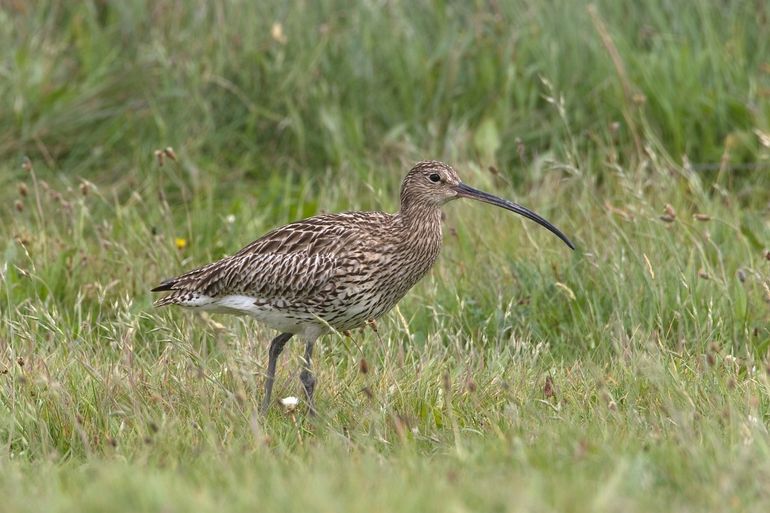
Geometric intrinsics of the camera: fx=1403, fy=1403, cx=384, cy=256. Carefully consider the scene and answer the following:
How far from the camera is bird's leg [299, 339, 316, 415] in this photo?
6.09 metres

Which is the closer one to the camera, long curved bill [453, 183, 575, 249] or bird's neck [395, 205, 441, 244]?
bird's neck [395, 205, 441, 244]

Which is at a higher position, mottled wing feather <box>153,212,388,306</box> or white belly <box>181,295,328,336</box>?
mottled wing feather <box>153,212,388,306</box>

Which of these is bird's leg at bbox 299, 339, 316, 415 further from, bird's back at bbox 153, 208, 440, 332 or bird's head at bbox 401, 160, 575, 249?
bird's head at bbox 401, 160, 575, 249

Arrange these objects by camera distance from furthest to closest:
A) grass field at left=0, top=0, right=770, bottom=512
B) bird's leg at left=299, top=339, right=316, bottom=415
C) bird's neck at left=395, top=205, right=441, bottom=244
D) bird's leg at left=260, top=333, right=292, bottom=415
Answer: bird's neck at left=395, top=205, right=441, bottom=244 < bird's leg at left=260, top=333, right=292, bottom=415 < bird's leg at left=299, top=339, right=316, bottom=415 < grass field at left=0, top=0, right=770, bottom=512

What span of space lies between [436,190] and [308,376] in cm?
128

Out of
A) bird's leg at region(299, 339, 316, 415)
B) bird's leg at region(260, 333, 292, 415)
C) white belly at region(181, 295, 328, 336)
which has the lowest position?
bird's leg at region(260, 333, 292, 415)

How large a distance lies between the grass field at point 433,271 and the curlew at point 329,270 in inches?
8.4

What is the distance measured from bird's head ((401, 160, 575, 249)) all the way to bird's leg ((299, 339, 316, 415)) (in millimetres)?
901

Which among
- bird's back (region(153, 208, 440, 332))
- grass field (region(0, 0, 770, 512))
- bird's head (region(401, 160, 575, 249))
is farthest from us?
bird's head (region(401, 160, 575, 249))

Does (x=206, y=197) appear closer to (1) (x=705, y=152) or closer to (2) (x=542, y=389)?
(1) (x=705, y=152)

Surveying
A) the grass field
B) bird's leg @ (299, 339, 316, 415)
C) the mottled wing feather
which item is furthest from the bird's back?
the grass field

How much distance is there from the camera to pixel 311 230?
22.8 ft

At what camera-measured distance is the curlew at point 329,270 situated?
6.63m

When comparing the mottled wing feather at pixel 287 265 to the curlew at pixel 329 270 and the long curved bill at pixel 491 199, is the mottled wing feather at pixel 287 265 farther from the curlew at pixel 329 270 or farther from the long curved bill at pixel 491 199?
the long curved bill at pixel 491 199
